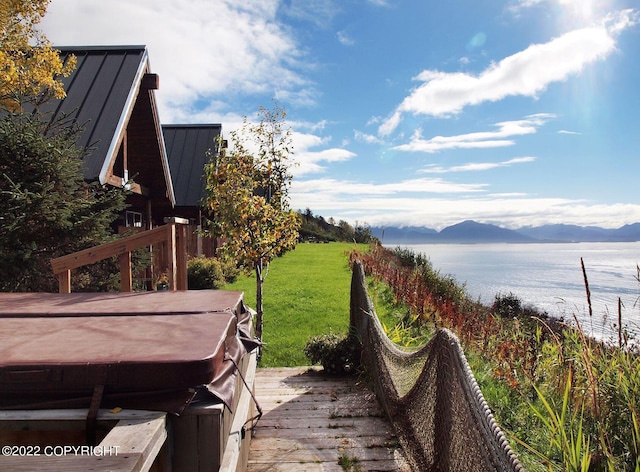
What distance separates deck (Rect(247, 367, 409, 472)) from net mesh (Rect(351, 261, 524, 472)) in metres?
0.21

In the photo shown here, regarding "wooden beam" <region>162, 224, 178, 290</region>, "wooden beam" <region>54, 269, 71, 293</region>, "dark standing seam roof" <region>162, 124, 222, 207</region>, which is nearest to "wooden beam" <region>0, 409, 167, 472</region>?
"wooden beam" <region>162, 224, 178, 290</region>

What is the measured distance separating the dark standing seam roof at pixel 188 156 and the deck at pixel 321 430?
12053mm

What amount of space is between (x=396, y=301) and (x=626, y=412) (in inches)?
285

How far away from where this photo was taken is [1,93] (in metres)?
7.16

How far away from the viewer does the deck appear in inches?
144

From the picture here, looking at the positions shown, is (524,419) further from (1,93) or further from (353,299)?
(1,93)

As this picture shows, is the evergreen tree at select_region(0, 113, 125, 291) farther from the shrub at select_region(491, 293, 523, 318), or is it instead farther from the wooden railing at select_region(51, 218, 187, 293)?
the shrub at select_region(491, 293, 523, 318)

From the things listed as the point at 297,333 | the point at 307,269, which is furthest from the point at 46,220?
the point at 307,269

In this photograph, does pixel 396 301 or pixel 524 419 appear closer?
pixel 524 419

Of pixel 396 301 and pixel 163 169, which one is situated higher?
pixel 163 169

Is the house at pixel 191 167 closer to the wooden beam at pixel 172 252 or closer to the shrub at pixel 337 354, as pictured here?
the shrub at pixel 337 354

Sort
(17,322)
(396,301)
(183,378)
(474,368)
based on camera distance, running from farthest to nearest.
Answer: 1. (396,301)
2. (474,368)
3. (17,322)
4. (183,378)

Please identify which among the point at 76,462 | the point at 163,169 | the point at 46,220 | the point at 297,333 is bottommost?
the point at 297,333

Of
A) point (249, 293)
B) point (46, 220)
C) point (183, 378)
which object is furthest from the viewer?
point (249, 293)
